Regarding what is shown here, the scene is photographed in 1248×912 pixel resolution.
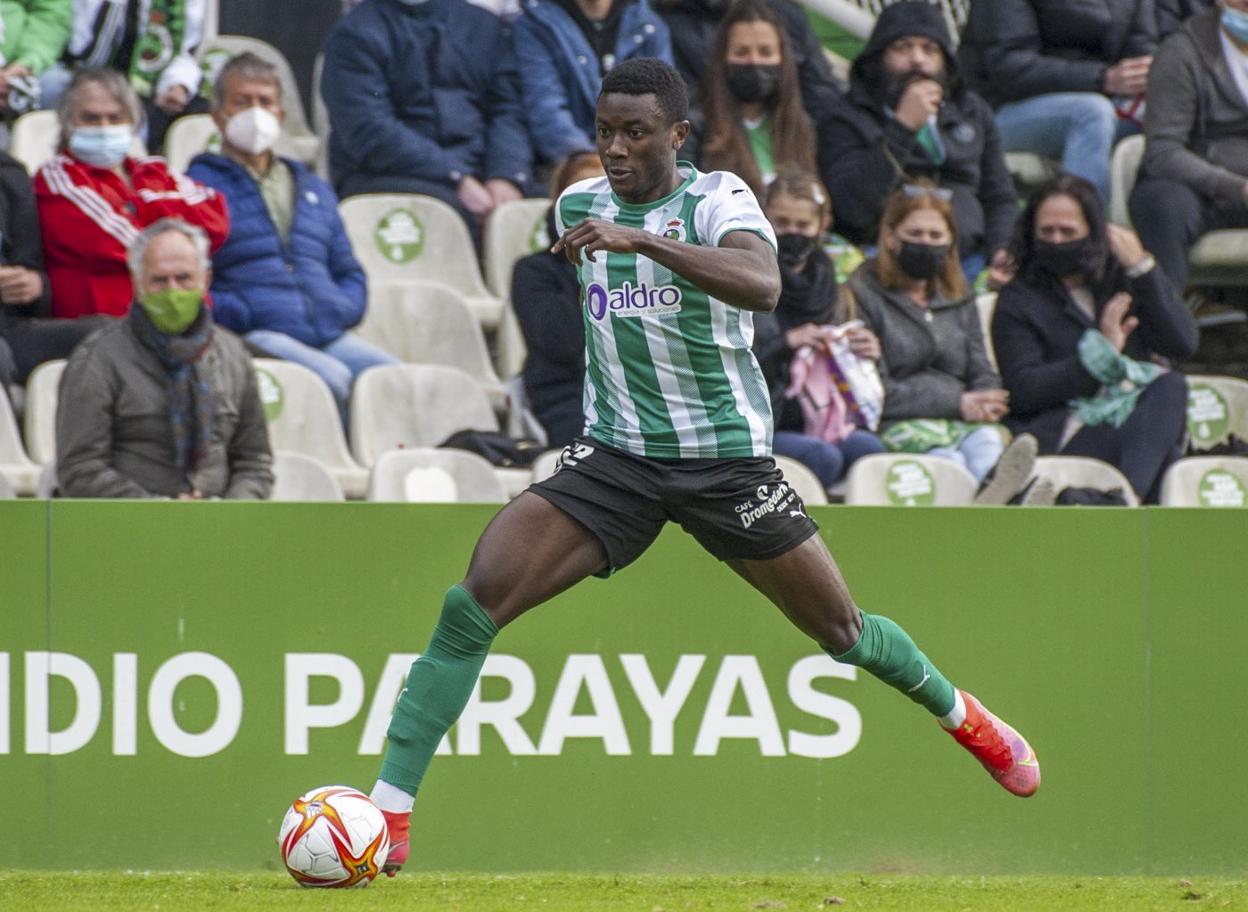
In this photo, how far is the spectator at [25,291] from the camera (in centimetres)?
795

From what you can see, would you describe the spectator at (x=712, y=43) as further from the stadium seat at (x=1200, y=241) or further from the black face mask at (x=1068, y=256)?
the stadium seat at (x=1200, y=241)

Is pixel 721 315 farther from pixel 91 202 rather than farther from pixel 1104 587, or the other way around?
pixel 91 202

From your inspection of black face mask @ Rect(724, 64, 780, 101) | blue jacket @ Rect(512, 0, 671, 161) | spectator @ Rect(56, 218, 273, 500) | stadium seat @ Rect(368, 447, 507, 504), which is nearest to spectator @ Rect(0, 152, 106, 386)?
spectator @ Rect(56, 218, 273, 500)

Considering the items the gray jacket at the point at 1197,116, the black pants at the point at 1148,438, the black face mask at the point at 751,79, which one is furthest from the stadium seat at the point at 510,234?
the gray jacket at the point at 1197,116

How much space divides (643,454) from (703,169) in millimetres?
4100

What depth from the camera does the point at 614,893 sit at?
18.0ft

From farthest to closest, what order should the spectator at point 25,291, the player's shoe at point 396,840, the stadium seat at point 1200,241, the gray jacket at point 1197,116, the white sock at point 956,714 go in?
the stadium seat at point 1200,241, the gray jacket at point 1197,116, the spectator at point 25,291, the white sock at point 956,714, the player's shoe at point 396,840

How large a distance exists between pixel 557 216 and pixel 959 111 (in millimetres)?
4999

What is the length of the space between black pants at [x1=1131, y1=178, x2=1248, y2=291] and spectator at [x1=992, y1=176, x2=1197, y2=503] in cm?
64

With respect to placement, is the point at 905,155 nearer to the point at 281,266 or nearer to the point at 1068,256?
the point at 1068,256

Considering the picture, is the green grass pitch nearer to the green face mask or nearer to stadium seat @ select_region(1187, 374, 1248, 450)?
the green face mask

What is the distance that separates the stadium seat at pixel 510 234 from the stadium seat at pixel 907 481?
7.02 ft

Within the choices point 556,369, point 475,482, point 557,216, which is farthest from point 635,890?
point 556,369

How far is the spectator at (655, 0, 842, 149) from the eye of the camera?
9.84m
